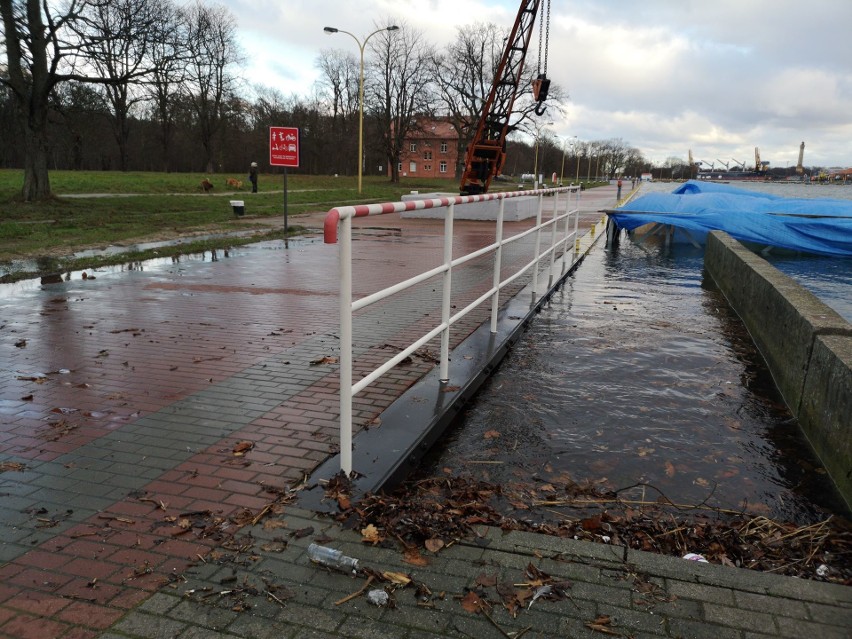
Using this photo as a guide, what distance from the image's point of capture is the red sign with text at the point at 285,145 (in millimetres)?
18453

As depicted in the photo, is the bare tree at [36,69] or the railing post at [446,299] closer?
the railing post at [446,299]

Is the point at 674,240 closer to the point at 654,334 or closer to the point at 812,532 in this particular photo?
the point at 654,334

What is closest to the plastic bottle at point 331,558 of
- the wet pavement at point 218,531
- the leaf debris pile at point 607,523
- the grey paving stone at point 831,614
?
the wet pavement at point 218,531

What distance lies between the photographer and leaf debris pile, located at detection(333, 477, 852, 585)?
296cm

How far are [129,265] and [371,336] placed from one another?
6.71m

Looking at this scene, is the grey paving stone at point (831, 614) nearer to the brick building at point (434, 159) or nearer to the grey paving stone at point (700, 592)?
the grey paving stone at point (700, 592)

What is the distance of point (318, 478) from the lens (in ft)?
11.1

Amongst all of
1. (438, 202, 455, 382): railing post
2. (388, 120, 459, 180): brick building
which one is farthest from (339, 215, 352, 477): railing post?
(388, 120, 459, 180): brick building

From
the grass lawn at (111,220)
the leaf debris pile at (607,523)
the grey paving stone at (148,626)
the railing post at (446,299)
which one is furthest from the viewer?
the grass lawn at (111,220)

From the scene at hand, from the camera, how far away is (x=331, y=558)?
8.58 ft

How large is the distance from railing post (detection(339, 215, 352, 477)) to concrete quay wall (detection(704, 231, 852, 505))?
9.14 feet

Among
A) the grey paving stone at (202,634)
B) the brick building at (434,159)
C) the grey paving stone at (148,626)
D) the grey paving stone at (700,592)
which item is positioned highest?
the brick building at (434,159)

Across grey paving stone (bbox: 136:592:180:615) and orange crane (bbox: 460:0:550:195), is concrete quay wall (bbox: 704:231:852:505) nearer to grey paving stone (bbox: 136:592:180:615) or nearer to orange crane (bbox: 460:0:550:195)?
grey paving stone (bbox: 136:592:180:615)

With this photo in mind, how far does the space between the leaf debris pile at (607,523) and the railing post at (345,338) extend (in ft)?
0.67
